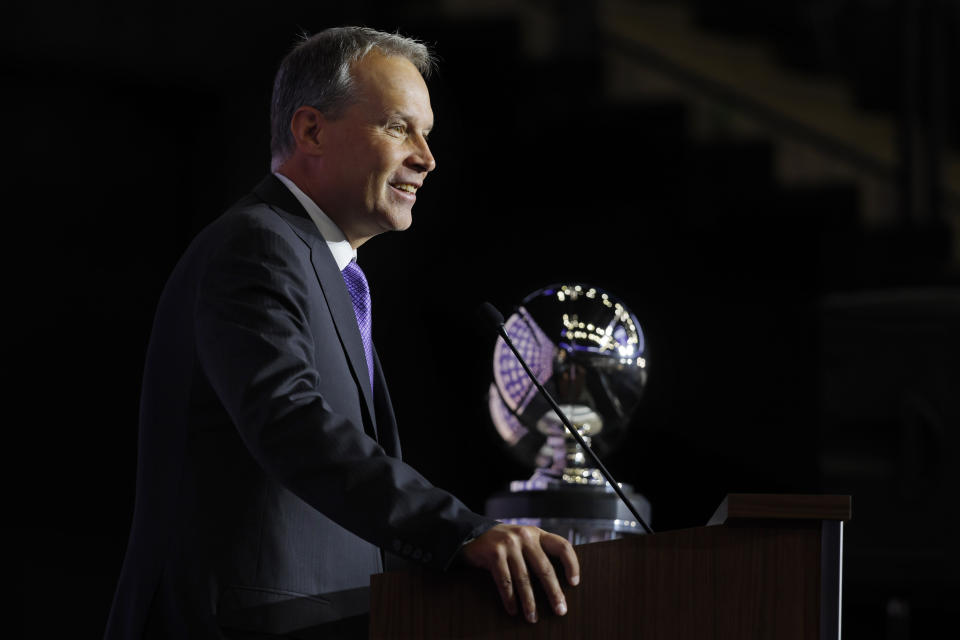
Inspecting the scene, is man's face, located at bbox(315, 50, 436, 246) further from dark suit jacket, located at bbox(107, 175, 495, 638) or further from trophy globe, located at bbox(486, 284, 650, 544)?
trophy globe, located at bbox(486, 284, 650, 544)

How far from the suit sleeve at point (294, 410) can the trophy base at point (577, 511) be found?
2.83 ft

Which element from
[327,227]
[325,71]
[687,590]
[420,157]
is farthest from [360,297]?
[687,590]

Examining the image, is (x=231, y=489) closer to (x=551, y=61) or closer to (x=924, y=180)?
(x=551, y=61)

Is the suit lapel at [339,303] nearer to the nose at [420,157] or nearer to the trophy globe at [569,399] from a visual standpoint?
the nose at [420,157]

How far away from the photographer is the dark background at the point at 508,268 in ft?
12.6

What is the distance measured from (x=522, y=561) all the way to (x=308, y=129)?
2.76 ft

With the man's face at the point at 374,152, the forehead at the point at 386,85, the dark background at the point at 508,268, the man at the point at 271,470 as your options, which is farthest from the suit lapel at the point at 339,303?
the dark background at the point at 508,268

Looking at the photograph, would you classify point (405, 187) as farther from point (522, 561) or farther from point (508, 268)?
point (508, 268)

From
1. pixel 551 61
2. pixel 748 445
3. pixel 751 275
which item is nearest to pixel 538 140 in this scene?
pixel 551 61

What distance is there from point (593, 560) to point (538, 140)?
9.44 feet

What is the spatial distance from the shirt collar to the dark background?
6.61 feet

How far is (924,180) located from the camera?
4.43 meters

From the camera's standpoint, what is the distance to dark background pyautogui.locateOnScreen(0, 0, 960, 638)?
3826mm

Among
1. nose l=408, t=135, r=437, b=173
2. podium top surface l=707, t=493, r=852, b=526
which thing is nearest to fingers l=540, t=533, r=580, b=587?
podium top surface l=707, t=493, r=852, b=526
